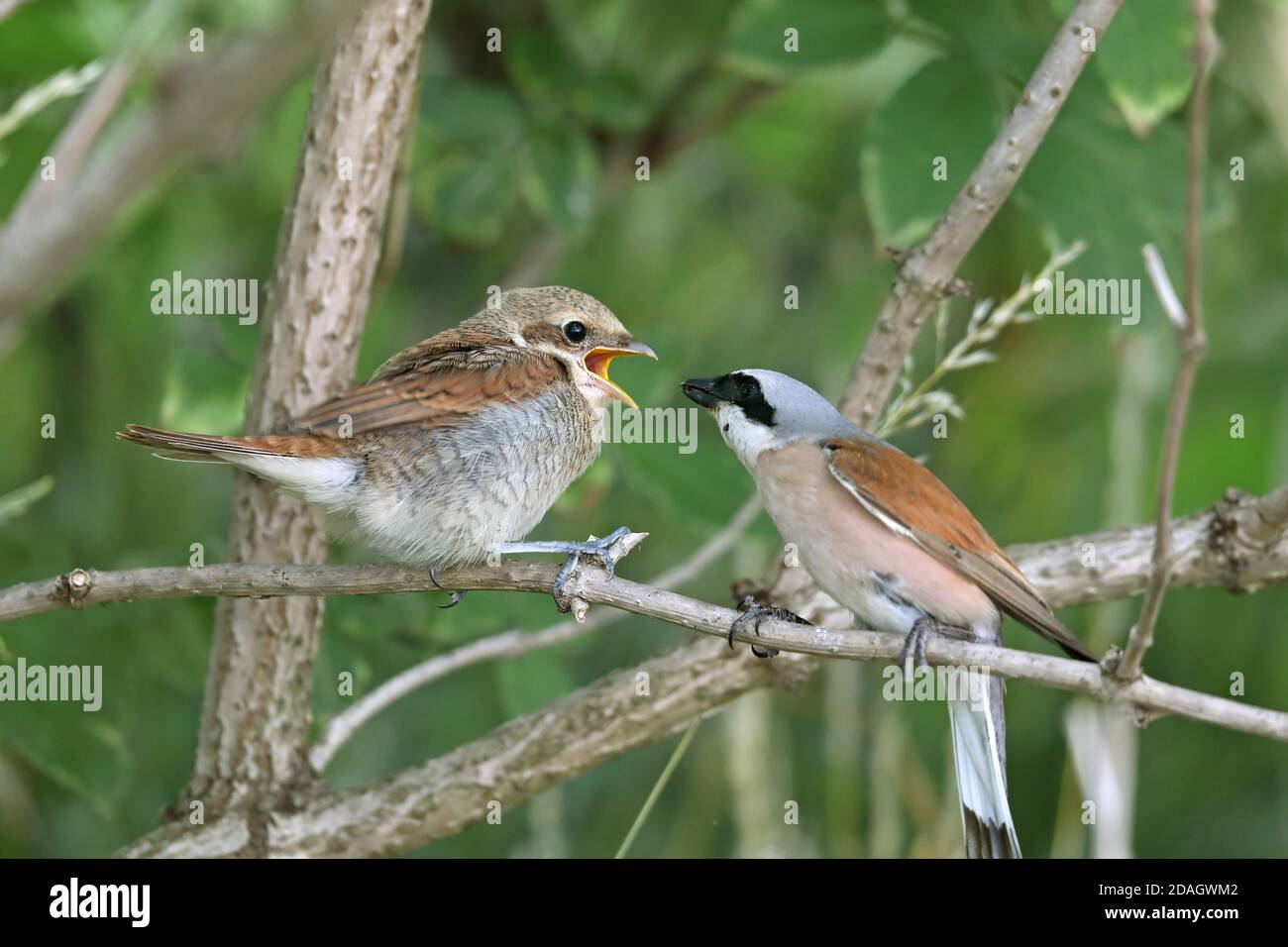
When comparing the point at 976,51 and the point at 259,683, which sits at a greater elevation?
the point at 976,51

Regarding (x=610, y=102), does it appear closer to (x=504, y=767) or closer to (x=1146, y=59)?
(x=1146, y=59)

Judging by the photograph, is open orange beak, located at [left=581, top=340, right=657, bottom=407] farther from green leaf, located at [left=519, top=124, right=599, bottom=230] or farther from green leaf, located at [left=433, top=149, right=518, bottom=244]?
green leaf, located at [left=433, top=149, right=518, bottom=244]

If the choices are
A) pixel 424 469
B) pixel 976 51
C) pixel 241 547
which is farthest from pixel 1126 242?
pixel 241 547

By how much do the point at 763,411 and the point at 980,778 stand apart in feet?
4.00

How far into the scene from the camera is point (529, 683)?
442cm

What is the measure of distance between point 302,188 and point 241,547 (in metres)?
1.07

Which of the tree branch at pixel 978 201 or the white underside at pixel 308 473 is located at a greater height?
the tree branch at pixel 978 201

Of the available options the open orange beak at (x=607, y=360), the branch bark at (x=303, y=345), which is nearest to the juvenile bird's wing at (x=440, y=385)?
the open orange beak at (x=607, y=360)

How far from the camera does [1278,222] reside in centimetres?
570

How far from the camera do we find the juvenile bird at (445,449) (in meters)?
3.40

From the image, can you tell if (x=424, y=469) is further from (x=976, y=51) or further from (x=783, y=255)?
(x=783, y=255)

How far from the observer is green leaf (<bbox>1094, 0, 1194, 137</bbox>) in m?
3.76

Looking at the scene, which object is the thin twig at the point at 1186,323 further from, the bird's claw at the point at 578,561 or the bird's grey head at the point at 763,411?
the bird's grey head at the point at 763,411

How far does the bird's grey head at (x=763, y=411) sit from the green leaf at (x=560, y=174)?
3.64 feet
